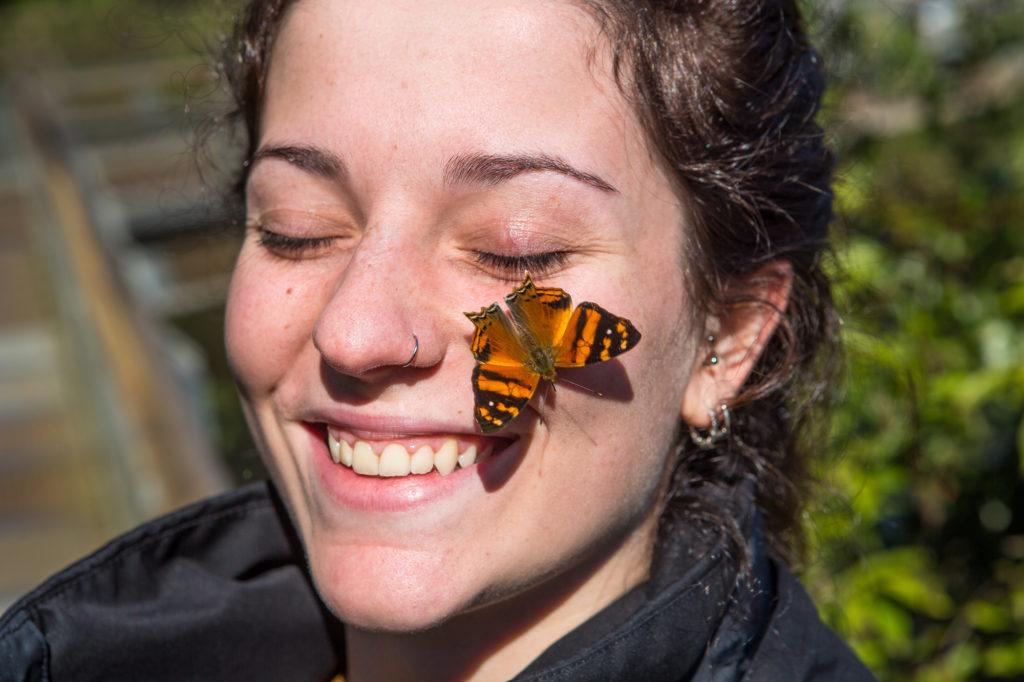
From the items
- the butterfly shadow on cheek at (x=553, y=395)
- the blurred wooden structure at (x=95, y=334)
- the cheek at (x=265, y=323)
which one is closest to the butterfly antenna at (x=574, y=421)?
the butterfly shadow on cheek at (x=553, y=395)

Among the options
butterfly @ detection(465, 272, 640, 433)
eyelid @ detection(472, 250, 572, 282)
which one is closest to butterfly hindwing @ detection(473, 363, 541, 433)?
butterfly @ detection(465, 272, 640, 433)

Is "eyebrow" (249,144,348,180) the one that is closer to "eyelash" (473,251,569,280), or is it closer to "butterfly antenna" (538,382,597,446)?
"eyelash" (473,251,569,280)

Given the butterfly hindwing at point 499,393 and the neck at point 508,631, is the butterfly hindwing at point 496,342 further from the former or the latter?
the neck at point 508,631

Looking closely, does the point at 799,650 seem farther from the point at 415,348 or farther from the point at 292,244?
the point at 292,244

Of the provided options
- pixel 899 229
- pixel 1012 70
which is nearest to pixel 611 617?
pixel 899 229

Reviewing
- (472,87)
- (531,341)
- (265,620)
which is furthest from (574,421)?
(265,620)

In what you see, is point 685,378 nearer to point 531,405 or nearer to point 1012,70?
point 531,405
